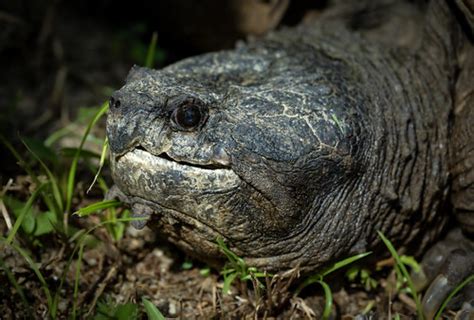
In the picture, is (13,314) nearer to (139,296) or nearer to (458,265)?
(139,296)

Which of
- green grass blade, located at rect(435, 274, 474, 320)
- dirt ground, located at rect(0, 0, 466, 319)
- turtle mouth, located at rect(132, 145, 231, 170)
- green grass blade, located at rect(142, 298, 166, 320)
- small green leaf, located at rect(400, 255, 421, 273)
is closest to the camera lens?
turtle mouth, located at rect(132, 145, 231, 170)

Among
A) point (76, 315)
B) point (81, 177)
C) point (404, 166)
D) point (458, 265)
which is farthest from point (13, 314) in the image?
point (458, 265)

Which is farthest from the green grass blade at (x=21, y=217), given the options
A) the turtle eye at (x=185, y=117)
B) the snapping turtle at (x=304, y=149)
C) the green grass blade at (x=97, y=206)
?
the turtle eye at (x=185, y=117)

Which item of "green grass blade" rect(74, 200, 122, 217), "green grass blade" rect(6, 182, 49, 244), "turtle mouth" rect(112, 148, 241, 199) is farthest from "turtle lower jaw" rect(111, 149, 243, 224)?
"green grass blade" rect(6, 182, 49, 244)

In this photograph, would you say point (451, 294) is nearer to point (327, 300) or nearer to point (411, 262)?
point (411, 262)

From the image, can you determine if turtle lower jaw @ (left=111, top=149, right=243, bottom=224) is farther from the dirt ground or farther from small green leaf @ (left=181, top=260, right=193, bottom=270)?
small green leaf @ (left=181, top=260, right=193, bottom=270)

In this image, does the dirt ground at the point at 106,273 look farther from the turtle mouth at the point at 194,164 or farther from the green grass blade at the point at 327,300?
the turtle mouth at the point at 194,164

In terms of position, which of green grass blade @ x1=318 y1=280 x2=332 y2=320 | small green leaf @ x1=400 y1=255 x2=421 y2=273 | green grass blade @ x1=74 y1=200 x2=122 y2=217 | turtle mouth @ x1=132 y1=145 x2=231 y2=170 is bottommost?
green grass blade @ x1=318 y1=280 x2=332 y2=320

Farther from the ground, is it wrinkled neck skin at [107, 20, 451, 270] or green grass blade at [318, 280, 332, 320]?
wrinkled neck skin at [107, 20, 451, 270]

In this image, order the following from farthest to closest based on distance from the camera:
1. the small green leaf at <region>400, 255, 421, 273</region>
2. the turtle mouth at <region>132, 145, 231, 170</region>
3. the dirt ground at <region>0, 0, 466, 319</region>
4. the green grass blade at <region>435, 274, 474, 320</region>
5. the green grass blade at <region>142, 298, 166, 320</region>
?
the small green leaf at <region>400, 255, 421, 273</region> < the dirt ground at <region>0, 0, 466, 319</region> < the green grass blade at <region>435, 274, 474, 320</region> < the green grass blade at <region>142, 298, 166, 320</region> < the turtle mouth at <region>132, 145, 231, 170</region>
